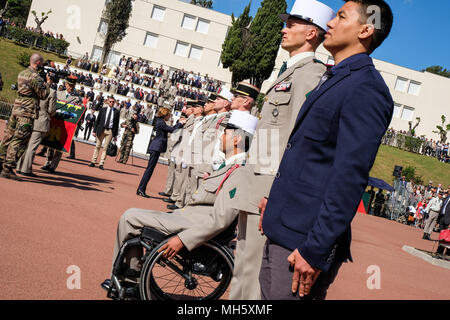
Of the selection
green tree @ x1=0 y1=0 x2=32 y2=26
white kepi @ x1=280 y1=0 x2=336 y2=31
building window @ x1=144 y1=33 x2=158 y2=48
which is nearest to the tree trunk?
building window @ x1=144 y1=33 x2=158 y2=48

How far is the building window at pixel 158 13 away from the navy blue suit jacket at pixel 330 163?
186 feet

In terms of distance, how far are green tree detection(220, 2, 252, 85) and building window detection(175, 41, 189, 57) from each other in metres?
9.45

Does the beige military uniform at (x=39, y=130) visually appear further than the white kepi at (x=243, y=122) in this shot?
Yes

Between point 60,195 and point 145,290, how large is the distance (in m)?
4.90

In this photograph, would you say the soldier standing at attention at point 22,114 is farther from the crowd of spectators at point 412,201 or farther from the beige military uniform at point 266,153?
the crowd of spectators at point 412,201

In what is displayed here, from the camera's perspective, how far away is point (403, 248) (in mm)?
14188

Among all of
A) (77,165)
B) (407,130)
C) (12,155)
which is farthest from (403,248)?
(407,130)

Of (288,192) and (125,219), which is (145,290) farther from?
(288,192)

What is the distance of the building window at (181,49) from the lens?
5575cm

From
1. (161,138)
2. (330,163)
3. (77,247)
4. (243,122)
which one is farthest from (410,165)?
(330,163)

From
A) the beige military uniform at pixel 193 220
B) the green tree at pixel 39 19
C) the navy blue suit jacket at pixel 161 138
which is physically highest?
the green tree at pixel 39 19

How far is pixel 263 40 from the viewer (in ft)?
150

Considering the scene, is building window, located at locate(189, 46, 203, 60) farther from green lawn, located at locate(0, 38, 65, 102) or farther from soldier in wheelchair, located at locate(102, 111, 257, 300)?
soldier in wheelchair, located at locate(102, 111, 257, 300)

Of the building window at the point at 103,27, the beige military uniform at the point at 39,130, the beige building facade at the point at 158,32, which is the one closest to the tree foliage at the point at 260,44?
the beige building facade at the point at 158,32
